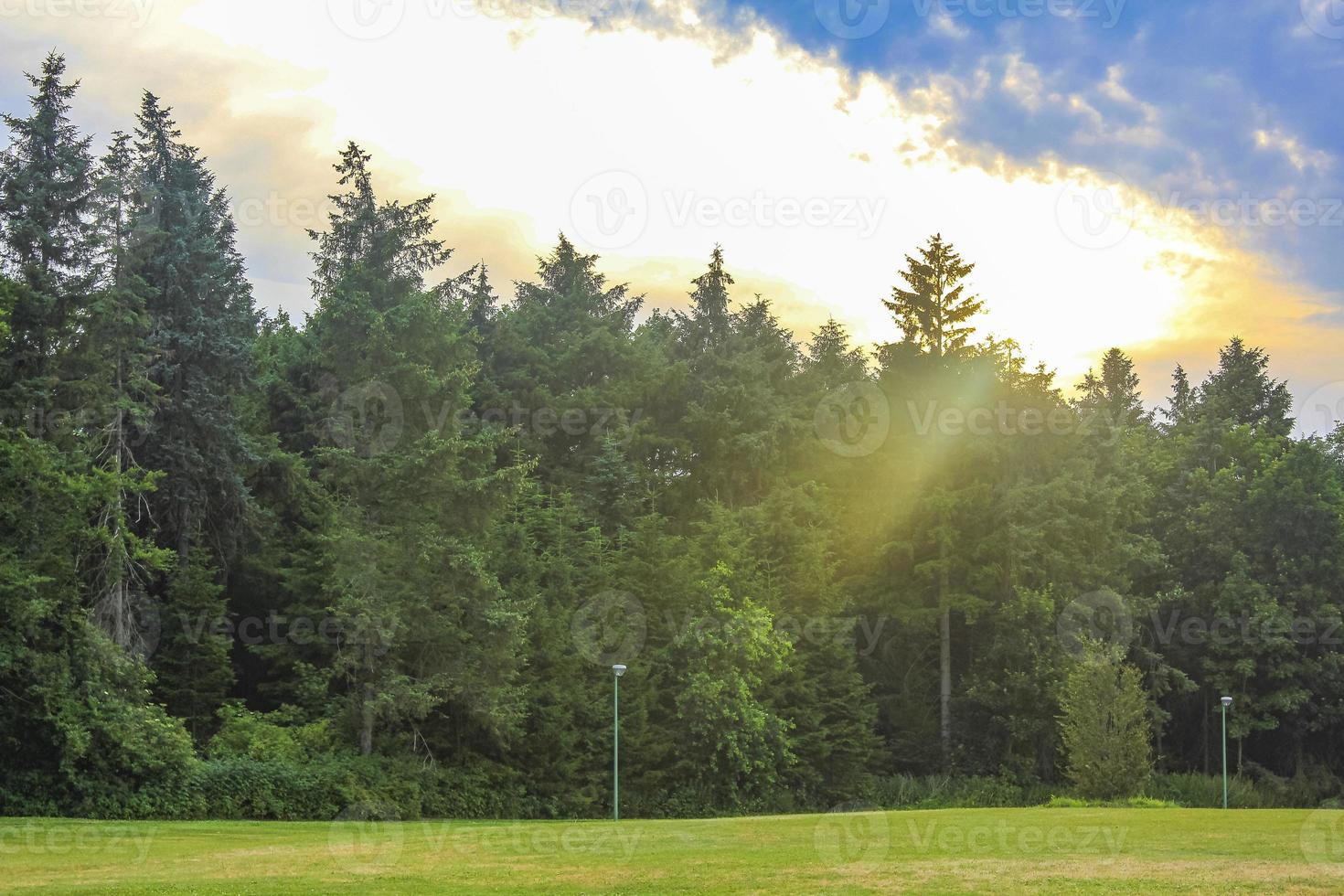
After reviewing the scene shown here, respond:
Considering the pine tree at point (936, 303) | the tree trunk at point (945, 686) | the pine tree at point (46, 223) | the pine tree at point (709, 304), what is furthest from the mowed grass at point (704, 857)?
the pine tree at point (709, 304)

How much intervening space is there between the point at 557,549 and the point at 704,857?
28.1 meters

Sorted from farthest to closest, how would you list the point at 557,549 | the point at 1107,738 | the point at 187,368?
the point at 557,549 < the point at 187,368 < the point at 1107,738

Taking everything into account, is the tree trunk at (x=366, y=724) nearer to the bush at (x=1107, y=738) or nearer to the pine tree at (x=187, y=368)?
the pine tree at (x=187, y=368)

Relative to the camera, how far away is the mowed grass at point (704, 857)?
1655 centimetres

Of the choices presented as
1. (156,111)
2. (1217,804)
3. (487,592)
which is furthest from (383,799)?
(1217,804)

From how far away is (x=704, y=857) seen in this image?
20.7m

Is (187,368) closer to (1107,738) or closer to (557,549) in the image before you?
(557,549)

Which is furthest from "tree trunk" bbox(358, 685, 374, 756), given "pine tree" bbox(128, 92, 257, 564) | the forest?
"pine tree" bbox(128, 92, 257, 564)

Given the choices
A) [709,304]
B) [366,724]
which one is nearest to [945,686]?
[366,724]

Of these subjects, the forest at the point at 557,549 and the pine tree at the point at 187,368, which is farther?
the pine tree at the point at 187,368

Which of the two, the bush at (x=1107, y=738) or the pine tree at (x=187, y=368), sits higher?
the pine tree at (x=187, y=368)

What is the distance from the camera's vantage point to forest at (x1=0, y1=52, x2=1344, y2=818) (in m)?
35.2

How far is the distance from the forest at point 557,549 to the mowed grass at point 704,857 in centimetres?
880

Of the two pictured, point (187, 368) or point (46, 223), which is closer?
point (46, 223)
